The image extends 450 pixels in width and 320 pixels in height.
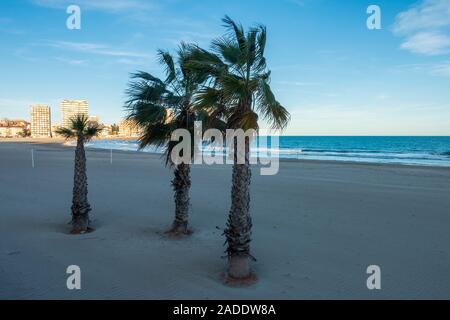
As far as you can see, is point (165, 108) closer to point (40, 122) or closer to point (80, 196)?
point (80, 196)

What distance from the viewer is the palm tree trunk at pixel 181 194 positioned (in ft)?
25.3

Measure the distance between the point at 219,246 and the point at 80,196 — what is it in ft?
13.1

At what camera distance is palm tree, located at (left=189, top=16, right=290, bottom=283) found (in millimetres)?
5082

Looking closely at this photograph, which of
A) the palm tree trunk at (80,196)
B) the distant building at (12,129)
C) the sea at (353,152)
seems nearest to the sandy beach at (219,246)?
the palm tree trunk at (80,196)

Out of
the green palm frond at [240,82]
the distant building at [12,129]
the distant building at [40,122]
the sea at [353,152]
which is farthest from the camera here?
the distant building at [40,122]

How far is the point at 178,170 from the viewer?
25.3 feet

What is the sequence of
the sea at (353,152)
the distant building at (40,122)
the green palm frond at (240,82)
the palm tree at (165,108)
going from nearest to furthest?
the green palm frond at (240,82) < the palm tree at (165,108) < the sea at (353,152) < the distant building at (40,122)

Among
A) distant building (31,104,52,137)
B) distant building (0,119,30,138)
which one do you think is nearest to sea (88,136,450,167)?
distant building (0,119,30,138)

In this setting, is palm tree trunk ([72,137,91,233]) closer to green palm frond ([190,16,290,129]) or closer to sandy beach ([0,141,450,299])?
sandy beach ([0,141,450,299])

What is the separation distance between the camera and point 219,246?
7434 mm

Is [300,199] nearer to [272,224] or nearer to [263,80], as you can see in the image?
[272,224]

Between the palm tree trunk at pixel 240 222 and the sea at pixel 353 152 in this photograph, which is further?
the sea at pixel 353 152

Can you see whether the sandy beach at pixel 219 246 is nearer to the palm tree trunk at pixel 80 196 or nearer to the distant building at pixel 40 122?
the palm tree trunk at pixel 80 196
